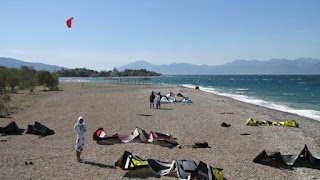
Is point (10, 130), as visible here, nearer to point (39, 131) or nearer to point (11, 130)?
point (11, 130)

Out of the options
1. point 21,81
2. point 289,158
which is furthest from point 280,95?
point 289,158

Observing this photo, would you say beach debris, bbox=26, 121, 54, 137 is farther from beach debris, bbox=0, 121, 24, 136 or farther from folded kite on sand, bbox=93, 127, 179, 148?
folded kite on sand, bbox=93, 127, 179, 148

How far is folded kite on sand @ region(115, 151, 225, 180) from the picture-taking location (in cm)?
912

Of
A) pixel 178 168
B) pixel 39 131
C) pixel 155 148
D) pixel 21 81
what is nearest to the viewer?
pixel 178 168

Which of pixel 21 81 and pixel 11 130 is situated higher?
pixel 21 81

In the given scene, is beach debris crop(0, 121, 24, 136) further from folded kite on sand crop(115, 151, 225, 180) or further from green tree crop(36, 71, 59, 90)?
green tree crop(36, 71, 59, 90)

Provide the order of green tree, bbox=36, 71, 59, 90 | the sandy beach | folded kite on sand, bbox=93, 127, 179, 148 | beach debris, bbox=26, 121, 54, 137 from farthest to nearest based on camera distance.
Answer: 1. green tree, bbox=36, 71, 59, 90
2. beach debris, bbox=26, 121, 54, 137
3. folded kite on sand, bbox=93, 127, 179, 148
4. the sandy beach

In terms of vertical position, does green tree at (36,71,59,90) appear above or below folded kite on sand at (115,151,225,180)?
above

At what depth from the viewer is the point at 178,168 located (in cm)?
973

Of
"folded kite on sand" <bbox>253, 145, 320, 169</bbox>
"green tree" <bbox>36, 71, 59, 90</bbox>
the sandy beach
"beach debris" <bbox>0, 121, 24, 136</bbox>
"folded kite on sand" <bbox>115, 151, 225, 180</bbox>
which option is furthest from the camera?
"green tree" <bbox>36, 71, 59, 90</bbox>

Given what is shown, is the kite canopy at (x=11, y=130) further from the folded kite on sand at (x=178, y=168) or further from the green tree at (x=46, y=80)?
the green tree at (x=46, y=80)

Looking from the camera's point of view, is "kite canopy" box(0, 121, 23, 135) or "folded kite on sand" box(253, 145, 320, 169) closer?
"folded kite on sand" box(253, 145, 320, 169)

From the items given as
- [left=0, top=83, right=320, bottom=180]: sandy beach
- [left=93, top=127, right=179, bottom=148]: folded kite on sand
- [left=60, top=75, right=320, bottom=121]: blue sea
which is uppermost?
[left=93, top=127, right=179, bottom=148]: folded kite on sand

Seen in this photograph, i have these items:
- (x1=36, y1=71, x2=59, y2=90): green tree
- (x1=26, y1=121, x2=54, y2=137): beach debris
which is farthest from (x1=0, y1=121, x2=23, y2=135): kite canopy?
(x1=36, y1=71, x2=59, y2=90): green tree
